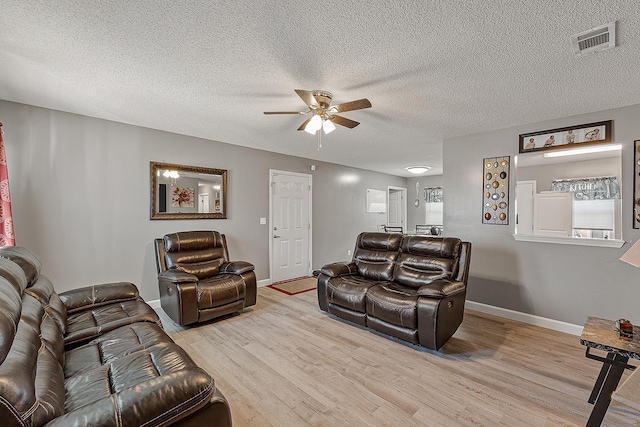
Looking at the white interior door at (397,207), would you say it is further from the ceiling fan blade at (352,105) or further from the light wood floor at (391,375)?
the ceiling fan blade at (352,105)

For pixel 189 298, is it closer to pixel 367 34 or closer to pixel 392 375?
pixel 392 375

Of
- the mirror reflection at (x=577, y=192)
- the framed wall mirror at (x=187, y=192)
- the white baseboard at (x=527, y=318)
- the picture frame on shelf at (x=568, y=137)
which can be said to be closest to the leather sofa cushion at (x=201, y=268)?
the framed wall mirror at (x=187, y=192)

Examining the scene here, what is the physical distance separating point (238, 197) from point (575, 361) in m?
4.45

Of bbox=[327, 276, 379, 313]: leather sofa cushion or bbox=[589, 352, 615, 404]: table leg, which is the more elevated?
bbox=[327, 276, 379, 313]: leather sofa cushion

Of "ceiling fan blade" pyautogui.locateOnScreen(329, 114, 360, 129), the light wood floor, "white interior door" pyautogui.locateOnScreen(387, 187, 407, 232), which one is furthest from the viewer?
"white interior door" pyautogui.locateOnScreen(387, 187, 407, 232)

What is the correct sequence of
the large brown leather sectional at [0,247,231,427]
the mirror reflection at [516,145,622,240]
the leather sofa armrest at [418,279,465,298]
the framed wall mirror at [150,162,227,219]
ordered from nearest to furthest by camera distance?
the large brown leather sectional at [0,247,231,427] < the leather sofa armrest at [418,279,465,298] < the framed wall mirror at [150,162,227,219] < the mirror reflection at [516,145,622,240]

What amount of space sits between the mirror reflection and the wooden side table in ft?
8.57

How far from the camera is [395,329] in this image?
2.75 meters

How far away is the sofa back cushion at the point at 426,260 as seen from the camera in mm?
3084

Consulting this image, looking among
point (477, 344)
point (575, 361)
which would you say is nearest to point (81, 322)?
point (477, 344)

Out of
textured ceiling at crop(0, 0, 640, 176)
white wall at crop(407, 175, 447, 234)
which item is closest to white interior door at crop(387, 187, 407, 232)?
white wall at crop(407, 175, 447, 234)

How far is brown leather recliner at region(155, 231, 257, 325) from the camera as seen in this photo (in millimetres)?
3074

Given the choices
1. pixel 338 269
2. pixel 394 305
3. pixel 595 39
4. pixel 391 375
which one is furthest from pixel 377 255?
pixel 595 39

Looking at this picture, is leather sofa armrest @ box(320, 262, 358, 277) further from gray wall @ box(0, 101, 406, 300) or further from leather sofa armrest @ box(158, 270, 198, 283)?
gray wall @ box(0, 101, 406, 300)
